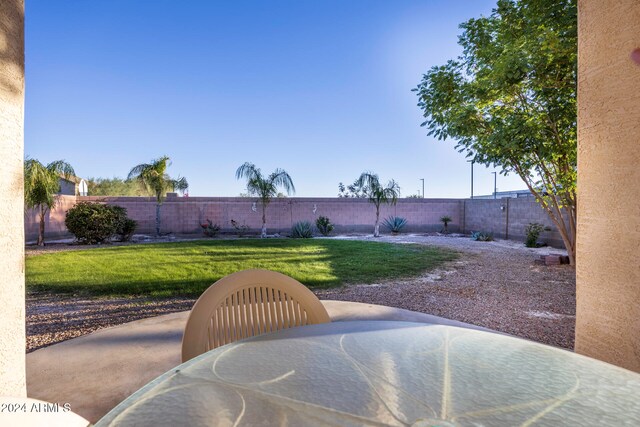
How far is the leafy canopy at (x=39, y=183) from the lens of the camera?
31.3 feet

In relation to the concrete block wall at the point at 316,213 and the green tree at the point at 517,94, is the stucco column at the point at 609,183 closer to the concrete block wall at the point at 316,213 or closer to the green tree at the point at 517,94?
the green tree at the point at 517,94

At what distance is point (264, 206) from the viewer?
44.6 feet

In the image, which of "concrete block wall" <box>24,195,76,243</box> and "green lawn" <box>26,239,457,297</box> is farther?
"concrete block wall" <box>24,195,76,243</box>

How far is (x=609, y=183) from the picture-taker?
1.51 metres

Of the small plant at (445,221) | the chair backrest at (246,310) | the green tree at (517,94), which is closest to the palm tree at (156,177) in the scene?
the green tree at (517,94)

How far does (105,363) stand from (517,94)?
22.5 feet

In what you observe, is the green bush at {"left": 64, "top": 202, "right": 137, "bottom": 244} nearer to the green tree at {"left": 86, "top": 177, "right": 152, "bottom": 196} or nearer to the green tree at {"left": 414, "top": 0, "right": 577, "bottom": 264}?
the green tree at {"left": 414, "top": 0, "right": 577, "bottom": 264}

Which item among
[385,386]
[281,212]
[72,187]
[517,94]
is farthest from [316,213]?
[385,386]

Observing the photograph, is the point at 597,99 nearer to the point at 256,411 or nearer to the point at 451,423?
→ the point at 451,423

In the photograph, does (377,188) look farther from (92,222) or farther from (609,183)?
(609,183)

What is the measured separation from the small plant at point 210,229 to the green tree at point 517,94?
10190 millimetres

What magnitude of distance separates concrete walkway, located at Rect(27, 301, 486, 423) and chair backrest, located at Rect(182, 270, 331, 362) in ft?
2.91

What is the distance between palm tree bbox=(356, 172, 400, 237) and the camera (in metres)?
14.4

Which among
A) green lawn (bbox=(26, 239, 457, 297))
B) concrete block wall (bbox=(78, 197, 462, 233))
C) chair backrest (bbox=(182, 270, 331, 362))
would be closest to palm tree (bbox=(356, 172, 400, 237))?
concrete block wall (bbox=(78, 197, 462, 233))
